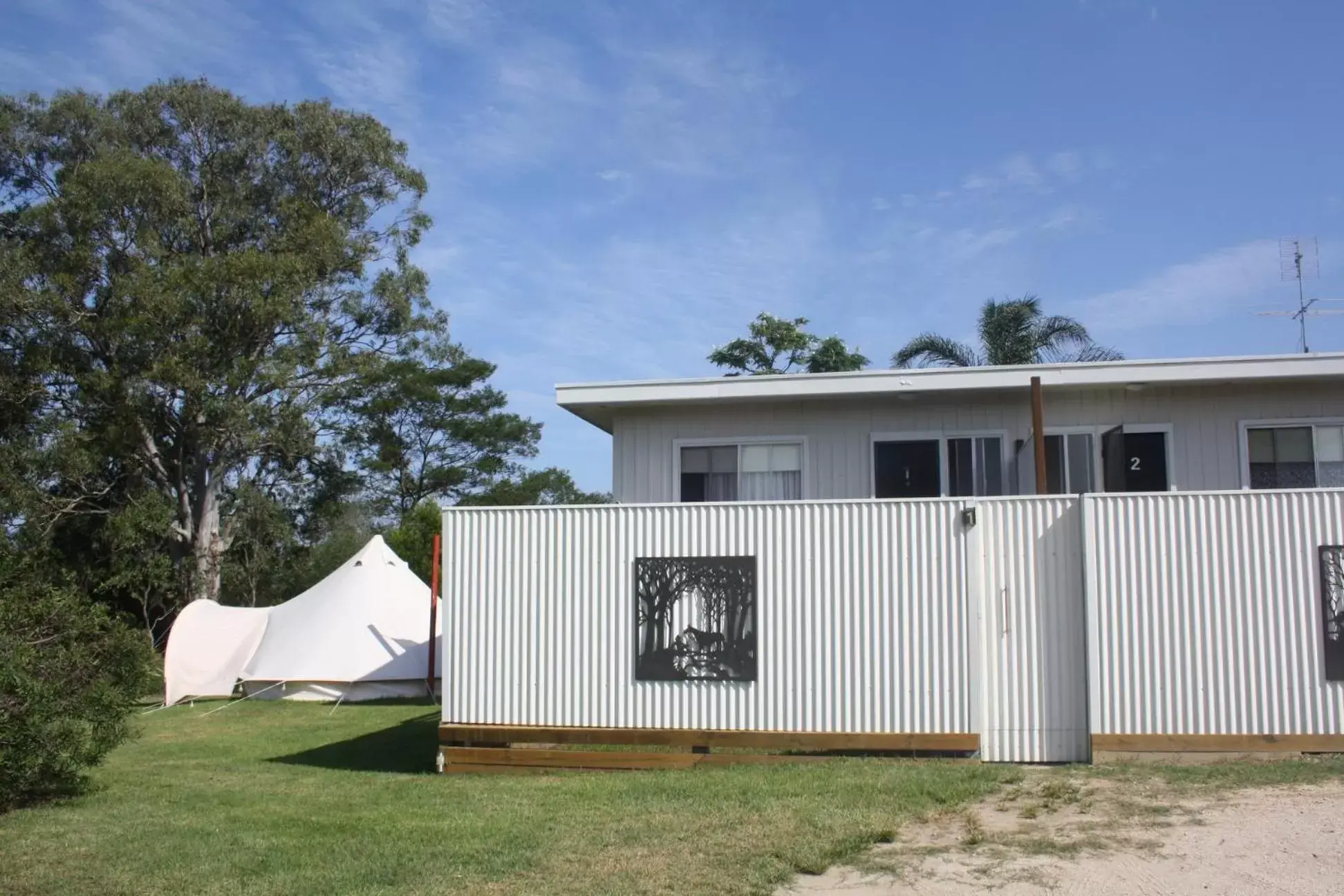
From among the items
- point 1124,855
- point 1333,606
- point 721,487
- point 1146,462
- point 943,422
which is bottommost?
point 1124,855

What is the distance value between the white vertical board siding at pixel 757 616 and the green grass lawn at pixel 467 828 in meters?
0.63

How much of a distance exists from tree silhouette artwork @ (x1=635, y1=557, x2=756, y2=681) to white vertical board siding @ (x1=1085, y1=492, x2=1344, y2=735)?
3285 mm

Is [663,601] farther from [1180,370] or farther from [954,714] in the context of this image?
[1180,370]

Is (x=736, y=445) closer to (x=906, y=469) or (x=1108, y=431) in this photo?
(x=906, y=469)

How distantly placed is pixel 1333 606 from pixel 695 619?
5970 mm

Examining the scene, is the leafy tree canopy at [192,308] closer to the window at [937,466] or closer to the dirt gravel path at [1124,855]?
the window at [937,466]

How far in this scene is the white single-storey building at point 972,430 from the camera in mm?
14094

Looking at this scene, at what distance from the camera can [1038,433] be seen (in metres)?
13.4

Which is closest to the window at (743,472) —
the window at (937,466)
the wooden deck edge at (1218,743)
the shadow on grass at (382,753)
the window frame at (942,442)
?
the window frame at (942,442)

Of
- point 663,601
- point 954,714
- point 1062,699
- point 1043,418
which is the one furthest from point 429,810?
point 1043,418

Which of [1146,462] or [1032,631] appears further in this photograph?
[1146,462]

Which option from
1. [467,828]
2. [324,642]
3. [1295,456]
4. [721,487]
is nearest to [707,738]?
[467,828]

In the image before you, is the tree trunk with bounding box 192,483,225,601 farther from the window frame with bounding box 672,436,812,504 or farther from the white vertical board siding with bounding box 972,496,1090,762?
the white vertical board siding with bounding box 972,496,1090,762

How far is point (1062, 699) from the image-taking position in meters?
11.4
